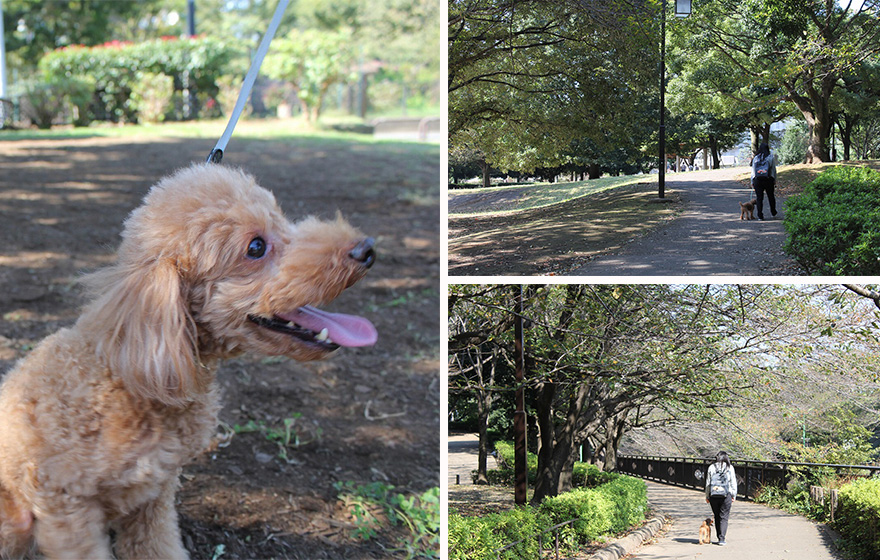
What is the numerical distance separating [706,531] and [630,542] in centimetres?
45

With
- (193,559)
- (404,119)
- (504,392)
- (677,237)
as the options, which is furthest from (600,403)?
(404,119)

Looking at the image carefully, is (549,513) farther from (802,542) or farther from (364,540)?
(364,540)

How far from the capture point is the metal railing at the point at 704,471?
410 centimetres

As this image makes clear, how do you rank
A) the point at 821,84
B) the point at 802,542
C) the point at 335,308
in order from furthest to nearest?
the point at 335,308 < the point at 802,542 < the point at 821,84

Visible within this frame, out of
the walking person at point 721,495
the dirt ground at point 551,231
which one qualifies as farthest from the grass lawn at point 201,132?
the walking person at point 721,495

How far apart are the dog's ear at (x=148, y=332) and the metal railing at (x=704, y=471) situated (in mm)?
3388

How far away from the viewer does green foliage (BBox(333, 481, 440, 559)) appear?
9.68ft

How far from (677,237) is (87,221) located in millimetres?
5344

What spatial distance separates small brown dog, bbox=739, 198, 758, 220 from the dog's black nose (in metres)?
2.52

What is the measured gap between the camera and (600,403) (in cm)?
448

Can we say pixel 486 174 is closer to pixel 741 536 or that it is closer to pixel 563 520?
pixel 563 520

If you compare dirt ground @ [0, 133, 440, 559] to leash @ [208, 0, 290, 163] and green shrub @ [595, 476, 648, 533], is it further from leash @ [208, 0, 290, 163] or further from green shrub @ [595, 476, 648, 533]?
green shrub @ [595, 476, 648, 533]

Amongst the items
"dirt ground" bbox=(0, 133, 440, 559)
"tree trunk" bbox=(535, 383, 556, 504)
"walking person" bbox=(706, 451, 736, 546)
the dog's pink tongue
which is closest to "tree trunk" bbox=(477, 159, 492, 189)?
"dirt ground" bbox=(0, 133, 440, 559)

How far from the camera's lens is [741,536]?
3.88m
